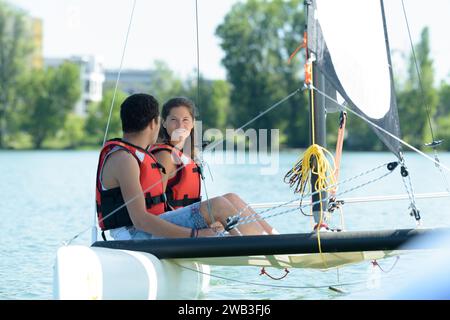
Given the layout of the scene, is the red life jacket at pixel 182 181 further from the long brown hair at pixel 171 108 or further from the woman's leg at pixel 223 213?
the woman's leg at pixel 223 213

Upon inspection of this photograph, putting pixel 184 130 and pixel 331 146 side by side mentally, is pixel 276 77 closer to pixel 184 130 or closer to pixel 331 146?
pixel 331 146

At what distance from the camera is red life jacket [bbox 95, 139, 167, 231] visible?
4.15 meters

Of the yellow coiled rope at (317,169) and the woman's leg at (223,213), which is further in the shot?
the yellow coiled rope at (317,169)

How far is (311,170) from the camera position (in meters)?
4.36

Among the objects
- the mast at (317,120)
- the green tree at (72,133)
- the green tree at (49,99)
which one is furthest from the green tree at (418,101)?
the mast at (317,120)

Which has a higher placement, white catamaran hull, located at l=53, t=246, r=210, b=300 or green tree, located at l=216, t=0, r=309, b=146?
green tree, located at l=216, t=0, r=309, b=146

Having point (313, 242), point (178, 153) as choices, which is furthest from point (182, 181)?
point (313, 242)

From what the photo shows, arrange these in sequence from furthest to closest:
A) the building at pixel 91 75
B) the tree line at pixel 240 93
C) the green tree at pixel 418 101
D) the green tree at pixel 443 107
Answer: the building at pixel 91 75 → the green tree at pixel 443 107 → the green tree at pixel 418 101 → the tree line at pixel 240 93

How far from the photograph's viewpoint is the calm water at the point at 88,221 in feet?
19.7

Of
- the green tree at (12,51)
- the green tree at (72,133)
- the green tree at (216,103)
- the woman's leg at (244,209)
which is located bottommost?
the woman's leg at (244,209)

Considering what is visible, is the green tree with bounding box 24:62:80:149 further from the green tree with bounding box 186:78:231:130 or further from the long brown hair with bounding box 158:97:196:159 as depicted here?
the long brown hair with bounding box 158:97:196:159

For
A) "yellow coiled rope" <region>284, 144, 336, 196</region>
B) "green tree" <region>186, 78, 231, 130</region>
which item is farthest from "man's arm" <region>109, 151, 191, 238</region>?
"green tree" <region>186, 78, 231, 130</region>

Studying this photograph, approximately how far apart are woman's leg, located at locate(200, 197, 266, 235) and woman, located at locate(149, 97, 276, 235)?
26 centimetres

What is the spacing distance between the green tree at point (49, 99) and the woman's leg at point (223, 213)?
4280 centimetres
